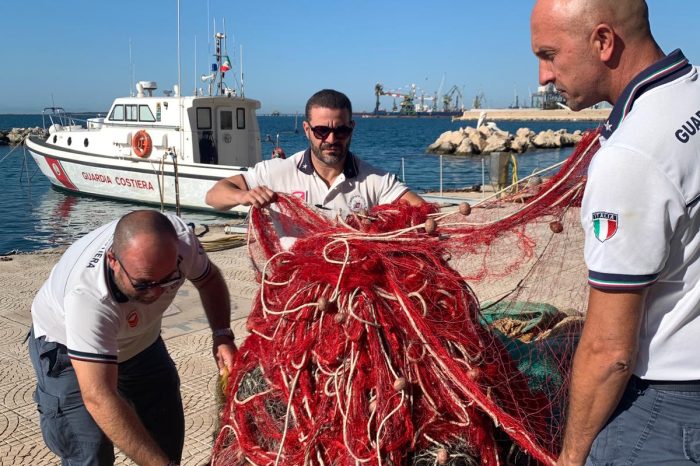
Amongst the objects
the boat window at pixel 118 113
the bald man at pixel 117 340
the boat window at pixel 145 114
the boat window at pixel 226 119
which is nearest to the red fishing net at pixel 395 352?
the bald man at pixel 117 340

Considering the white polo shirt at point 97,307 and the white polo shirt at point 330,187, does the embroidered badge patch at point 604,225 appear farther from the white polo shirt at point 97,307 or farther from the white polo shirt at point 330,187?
the white polo shirt at point 330,187

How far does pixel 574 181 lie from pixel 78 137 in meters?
21.1

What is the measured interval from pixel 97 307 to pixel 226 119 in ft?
56.1

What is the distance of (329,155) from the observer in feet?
11.5

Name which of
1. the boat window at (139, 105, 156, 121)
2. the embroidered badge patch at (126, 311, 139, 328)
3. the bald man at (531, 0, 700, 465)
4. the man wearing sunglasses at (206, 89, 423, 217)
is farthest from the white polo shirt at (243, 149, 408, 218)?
the boat window at (139, 105, 156, 121)

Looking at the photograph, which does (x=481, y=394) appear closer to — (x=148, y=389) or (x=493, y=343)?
(x=493, y=343)

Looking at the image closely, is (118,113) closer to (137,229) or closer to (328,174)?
(328,174)

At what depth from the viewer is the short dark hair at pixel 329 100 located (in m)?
3.47

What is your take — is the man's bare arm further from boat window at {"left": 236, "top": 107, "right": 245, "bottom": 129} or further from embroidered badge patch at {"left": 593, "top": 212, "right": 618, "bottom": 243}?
boat window at {"left": 236, "top": 107, "right": 245, "bottom": 129}

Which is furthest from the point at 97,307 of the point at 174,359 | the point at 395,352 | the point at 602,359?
the point at 174,359

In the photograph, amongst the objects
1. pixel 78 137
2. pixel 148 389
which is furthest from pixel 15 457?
pixel 78 137

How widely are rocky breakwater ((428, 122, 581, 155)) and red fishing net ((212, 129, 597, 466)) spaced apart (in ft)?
152

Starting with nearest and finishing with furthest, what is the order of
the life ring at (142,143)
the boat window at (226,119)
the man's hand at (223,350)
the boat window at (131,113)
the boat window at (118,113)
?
the man's hand at (223,350)
the life ring at (142,143)
the boat window at (226,119)
the boat window at (131,113)
the boat window at (118,113)

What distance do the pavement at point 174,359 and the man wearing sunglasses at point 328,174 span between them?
1.27 metres
